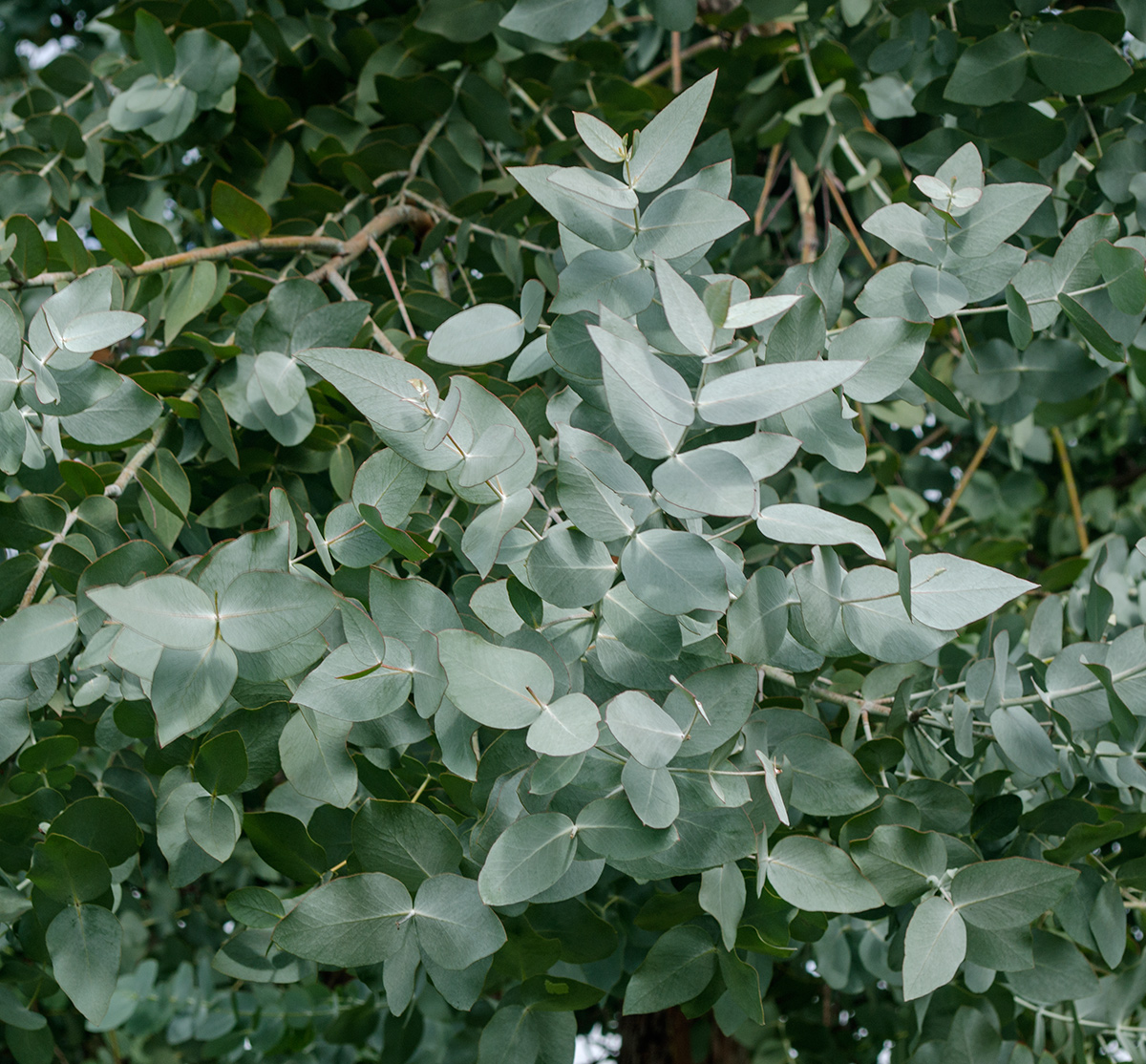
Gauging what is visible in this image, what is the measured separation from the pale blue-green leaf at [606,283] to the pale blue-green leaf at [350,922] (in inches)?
8.9

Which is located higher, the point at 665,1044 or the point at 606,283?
the point at 606,283

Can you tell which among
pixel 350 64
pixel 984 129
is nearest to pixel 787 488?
pixel 984 129

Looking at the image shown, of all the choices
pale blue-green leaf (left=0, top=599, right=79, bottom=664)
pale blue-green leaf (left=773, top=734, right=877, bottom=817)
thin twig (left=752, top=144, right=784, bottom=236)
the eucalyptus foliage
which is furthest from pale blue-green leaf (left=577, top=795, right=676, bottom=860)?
thin twig (left=752, top=144, right=784, bottom=236)

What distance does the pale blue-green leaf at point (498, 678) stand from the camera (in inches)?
11.7

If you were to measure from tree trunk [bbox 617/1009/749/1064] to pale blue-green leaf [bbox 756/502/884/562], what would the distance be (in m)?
0.85

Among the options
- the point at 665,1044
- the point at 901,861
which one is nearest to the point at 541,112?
the point at 901,861

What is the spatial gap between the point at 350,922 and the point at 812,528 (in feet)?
0.69

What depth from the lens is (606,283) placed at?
357 millimetres

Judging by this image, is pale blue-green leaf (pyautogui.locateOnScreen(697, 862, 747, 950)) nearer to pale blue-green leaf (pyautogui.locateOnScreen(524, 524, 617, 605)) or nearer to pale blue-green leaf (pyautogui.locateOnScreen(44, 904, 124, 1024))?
pale blue-green leaf (pyautogui.locateOnScreen(524, 524, 617, 605))

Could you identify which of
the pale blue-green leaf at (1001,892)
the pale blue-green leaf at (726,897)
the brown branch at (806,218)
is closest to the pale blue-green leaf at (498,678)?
the pale blue-green leaf at (726,897)

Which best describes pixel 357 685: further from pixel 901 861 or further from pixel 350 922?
pixel 901 861

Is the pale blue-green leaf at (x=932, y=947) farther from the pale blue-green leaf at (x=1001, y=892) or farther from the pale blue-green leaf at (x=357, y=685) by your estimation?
the pale blue-green leaf at (x=357, y=685)

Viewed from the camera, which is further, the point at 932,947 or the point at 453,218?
the point at 453,218

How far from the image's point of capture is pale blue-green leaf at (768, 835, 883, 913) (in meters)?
0.34
